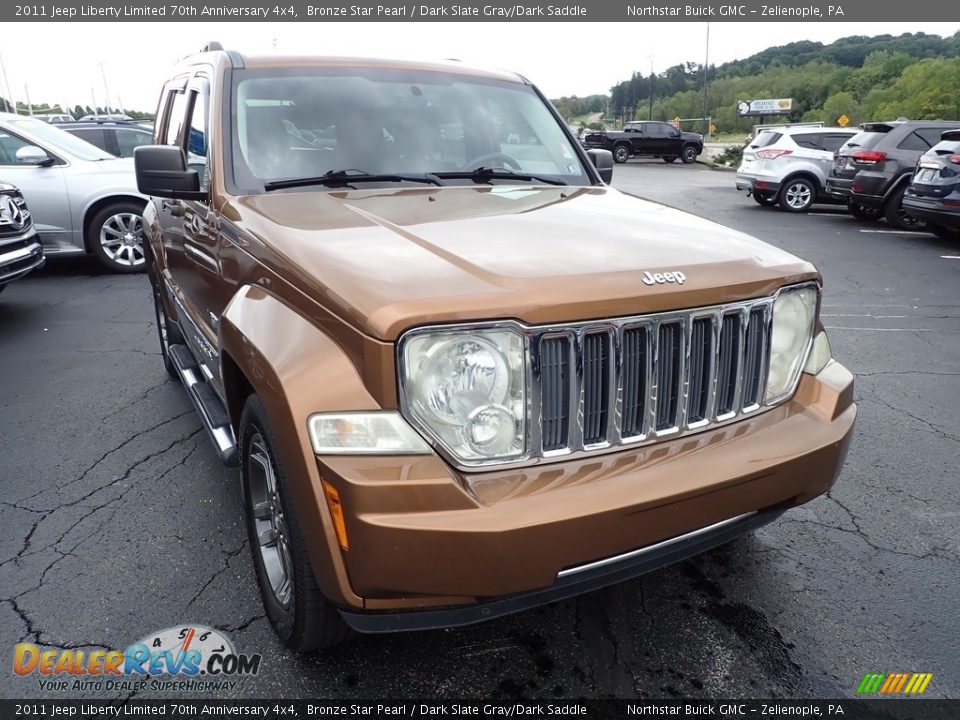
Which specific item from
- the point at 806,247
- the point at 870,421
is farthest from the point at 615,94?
the point at 870,421

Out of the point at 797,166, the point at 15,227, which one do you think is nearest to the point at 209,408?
the point at 15,227

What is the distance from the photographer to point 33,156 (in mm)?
7949

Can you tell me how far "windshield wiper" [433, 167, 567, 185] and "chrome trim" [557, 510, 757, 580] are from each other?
190 centimetres

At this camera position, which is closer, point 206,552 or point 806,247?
point 206,552

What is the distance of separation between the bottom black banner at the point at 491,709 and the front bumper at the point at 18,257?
5.20 m

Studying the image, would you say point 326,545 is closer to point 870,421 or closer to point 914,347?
point 870,421

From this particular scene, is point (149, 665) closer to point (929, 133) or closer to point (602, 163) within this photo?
point (602, 163)

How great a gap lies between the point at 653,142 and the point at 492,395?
1378 inches

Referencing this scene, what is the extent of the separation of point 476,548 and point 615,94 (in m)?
102

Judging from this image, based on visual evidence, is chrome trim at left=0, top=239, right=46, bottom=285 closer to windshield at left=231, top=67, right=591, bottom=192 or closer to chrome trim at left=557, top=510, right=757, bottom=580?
windshield at left=231, top=67, right=591, bottom=192

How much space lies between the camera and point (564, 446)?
6.63ft

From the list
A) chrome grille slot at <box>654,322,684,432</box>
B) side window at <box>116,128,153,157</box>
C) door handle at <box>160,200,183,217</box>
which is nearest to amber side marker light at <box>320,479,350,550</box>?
chrome grille slot at <box>654,322,684,432</box>

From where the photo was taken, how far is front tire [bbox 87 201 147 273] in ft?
28.9

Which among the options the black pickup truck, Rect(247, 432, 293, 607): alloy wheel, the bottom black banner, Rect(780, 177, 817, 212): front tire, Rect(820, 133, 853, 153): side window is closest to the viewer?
the bottom black banner
